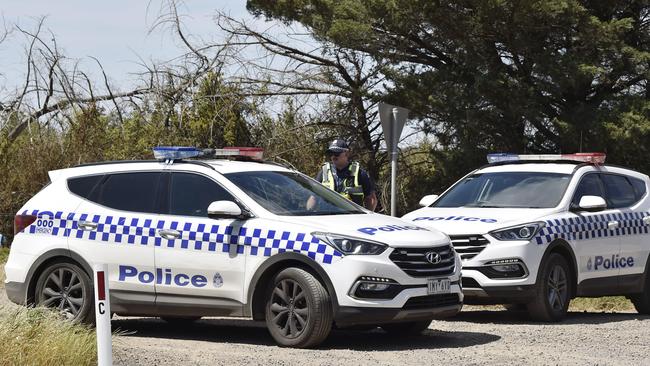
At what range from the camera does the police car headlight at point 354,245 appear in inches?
349

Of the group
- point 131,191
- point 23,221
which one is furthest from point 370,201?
point 23,221

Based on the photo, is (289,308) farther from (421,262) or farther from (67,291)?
(67,291)

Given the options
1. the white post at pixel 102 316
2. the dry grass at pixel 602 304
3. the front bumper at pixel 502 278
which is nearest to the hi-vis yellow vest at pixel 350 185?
the front bumper at pixel 502 278

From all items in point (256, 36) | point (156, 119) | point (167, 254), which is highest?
point (256, 36)

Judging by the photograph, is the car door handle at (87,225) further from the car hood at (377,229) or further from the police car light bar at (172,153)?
the car hood at (377,229)

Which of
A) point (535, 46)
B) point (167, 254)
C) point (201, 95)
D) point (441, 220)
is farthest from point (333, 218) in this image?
point (201, 95)

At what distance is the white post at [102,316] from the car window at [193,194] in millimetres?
3147

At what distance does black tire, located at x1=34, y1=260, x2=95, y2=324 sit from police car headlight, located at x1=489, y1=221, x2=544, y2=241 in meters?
4.00

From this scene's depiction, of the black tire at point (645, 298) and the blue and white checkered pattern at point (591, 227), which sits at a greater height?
the blue and white checkered pattern at point (591, 227)

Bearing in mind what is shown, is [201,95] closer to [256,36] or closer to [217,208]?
[256,36]

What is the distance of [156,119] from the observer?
20125 millimetres

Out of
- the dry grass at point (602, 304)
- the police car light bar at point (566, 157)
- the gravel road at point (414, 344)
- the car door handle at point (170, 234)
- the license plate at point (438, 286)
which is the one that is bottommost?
the dry grass at point (602, 304)

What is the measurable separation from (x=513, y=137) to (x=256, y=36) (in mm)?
5180

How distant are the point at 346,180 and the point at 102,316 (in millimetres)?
5966
